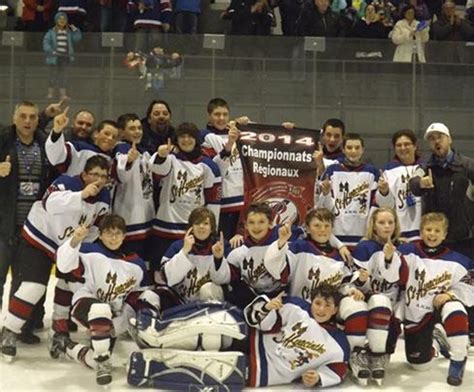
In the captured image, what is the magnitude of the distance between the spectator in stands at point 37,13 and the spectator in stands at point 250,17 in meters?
1.82

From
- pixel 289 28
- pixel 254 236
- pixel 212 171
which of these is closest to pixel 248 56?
pixel 289 28

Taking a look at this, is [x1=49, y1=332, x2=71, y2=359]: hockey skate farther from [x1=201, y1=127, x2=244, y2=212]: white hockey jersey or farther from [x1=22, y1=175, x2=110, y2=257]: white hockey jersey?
[x1=201, y1=127, x2=244, y2=212]: white hockey jersey

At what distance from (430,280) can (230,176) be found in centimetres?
144

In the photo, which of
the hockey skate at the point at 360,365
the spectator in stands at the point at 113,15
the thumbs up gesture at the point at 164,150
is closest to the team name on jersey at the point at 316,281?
the hockey skate at the point at 360,365

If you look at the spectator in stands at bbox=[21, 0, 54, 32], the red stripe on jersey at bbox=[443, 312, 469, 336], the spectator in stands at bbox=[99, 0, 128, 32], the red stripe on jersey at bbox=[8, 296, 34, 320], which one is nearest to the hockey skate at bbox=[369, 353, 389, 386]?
the red stripe on jersey at bbox=[443, 312, 469, 336]

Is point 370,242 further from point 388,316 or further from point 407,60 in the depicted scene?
point 407,60

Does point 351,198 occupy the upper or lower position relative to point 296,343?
upper

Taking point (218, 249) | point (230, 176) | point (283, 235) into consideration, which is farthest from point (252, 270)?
point (230, 176)

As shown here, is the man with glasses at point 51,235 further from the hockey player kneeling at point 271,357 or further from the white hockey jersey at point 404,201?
the white hockey jersey at point 404,201

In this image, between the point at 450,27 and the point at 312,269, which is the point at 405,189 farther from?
the point at 450,27

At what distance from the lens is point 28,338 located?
14.3 feet

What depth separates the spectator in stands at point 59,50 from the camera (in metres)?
6.82

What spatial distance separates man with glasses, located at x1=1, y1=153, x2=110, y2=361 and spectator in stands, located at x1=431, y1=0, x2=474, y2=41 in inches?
184

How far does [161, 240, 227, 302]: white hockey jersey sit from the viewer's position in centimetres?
406
